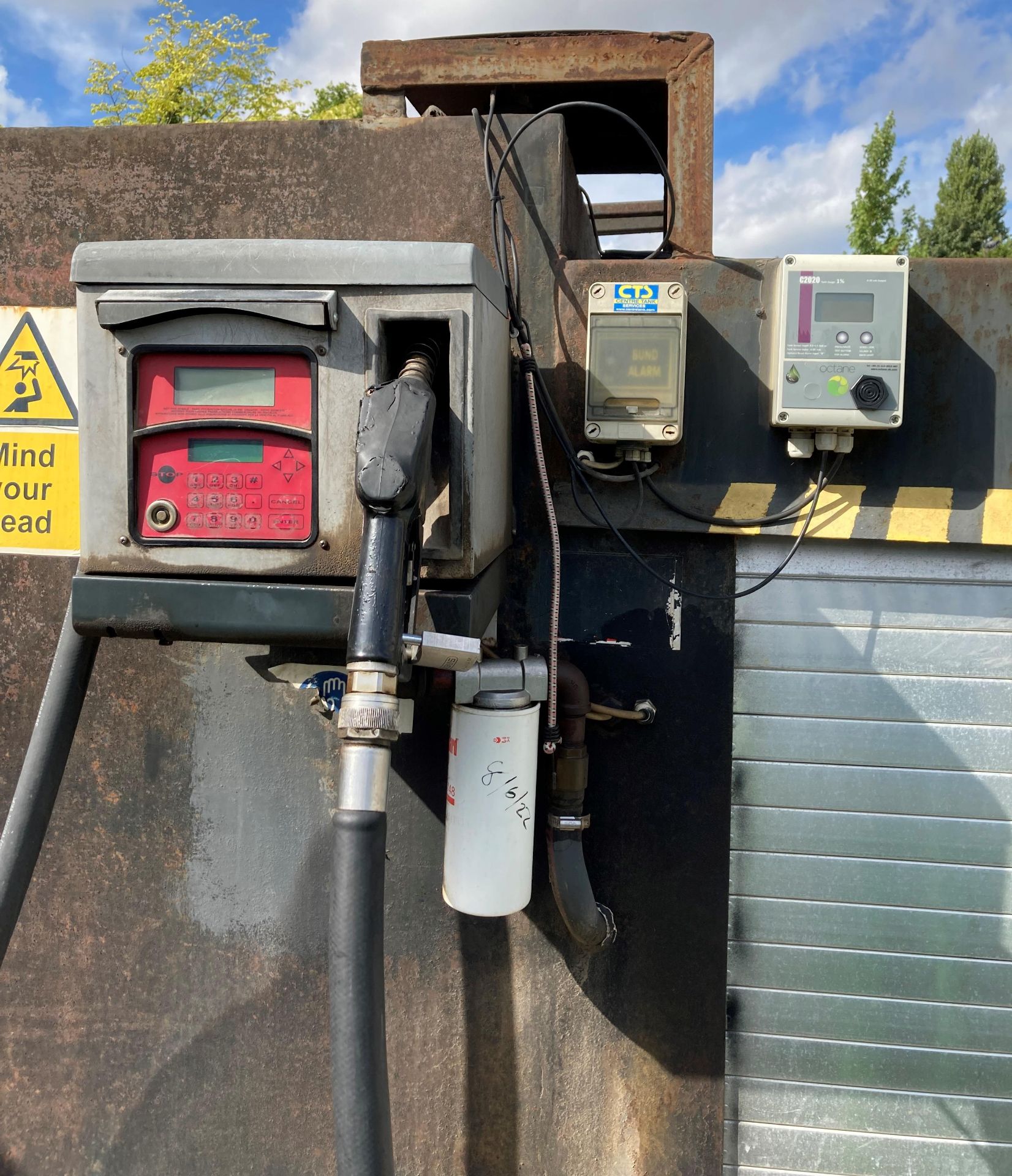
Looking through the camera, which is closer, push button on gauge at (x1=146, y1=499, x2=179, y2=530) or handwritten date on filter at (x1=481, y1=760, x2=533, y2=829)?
push button on gauge at (x1=146, y1=499, x2=179, y2=530)

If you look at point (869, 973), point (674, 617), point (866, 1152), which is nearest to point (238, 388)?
point (674, 617)

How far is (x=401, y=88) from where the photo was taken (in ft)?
6.34

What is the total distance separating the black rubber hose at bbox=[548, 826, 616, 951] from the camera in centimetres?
177

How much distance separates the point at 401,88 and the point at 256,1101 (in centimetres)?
236

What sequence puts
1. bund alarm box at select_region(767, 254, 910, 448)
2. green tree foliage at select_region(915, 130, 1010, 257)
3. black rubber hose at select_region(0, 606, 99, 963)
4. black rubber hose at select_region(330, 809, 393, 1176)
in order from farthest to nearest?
green tree foliage at select_region(915, 130, 1010, 257), bund alarm box at select_region(767, 254, 910, 448), black rubber hose at select_region(0, 606, 99, 963), black rubber hose at select_region(330, 809, 393, 1176)

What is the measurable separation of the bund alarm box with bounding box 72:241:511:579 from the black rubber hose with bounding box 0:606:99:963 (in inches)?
11.8

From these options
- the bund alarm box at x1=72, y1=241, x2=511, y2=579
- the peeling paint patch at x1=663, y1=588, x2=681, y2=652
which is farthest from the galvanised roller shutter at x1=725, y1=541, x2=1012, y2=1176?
the bund alarm box at x1=72, y1=241, x2=511, y2=579

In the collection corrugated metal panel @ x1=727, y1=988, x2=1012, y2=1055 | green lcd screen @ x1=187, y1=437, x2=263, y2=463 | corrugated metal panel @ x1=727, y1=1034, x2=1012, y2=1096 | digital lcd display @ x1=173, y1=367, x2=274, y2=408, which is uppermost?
digital lcd display @ x1=173, y1=367, x2=274, y2=408

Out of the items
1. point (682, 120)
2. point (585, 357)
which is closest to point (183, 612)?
point (585, 357)

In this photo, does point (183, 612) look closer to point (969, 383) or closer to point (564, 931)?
point (564, 931)

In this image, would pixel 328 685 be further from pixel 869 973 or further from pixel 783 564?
pixel 869 973

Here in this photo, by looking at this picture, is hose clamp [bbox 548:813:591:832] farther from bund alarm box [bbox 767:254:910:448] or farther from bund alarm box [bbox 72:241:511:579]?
bund alarm box [bbox 767:254:910:448]

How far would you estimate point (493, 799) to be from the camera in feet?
5.43

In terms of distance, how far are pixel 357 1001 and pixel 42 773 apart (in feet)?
2.71
